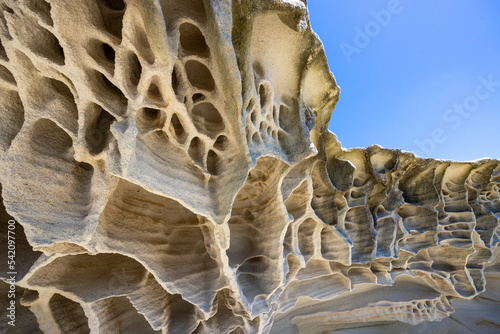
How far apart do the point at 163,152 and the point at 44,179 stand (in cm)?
48

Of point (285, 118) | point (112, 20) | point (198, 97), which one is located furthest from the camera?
point (285, 118)

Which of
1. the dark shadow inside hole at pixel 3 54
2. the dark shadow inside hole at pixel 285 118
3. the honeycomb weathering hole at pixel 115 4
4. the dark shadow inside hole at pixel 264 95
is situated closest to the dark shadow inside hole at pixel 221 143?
the dark shadow inside hole at pixel 264 95

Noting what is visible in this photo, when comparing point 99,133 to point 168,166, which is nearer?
point 99,133

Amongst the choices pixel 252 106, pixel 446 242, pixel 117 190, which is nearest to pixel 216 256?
pixel 117 190

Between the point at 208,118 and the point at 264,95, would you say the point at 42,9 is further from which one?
the point at 264,95

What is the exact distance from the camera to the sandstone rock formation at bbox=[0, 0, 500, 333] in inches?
36.2

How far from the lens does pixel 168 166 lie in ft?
3.83

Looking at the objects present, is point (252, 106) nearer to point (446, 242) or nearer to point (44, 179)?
point (44, 179)

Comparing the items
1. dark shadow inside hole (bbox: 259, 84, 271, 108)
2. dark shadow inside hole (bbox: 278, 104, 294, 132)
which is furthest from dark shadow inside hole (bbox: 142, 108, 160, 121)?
dark shadow inside hole (bbox: 278, 104, 294, 132)

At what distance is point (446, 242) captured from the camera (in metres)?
2.83

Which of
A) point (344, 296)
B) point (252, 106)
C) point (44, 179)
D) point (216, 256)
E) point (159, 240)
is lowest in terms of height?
point (344, 296)

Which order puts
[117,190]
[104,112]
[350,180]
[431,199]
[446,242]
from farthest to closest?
1. [446,242]
2. [431,199]
3. [350,180]
4. [117,190]
5. [104,112]

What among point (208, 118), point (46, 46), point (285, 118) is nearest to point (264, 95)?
point (285, 118)

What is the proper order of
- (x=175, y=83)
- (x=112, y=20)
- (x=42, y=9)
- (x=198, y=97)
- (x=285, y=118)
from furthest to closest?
(x=285, y=118) < (x=198, y=97) < (x=175, y=83) < (x=112, y=20) < (x=42, y=9)
